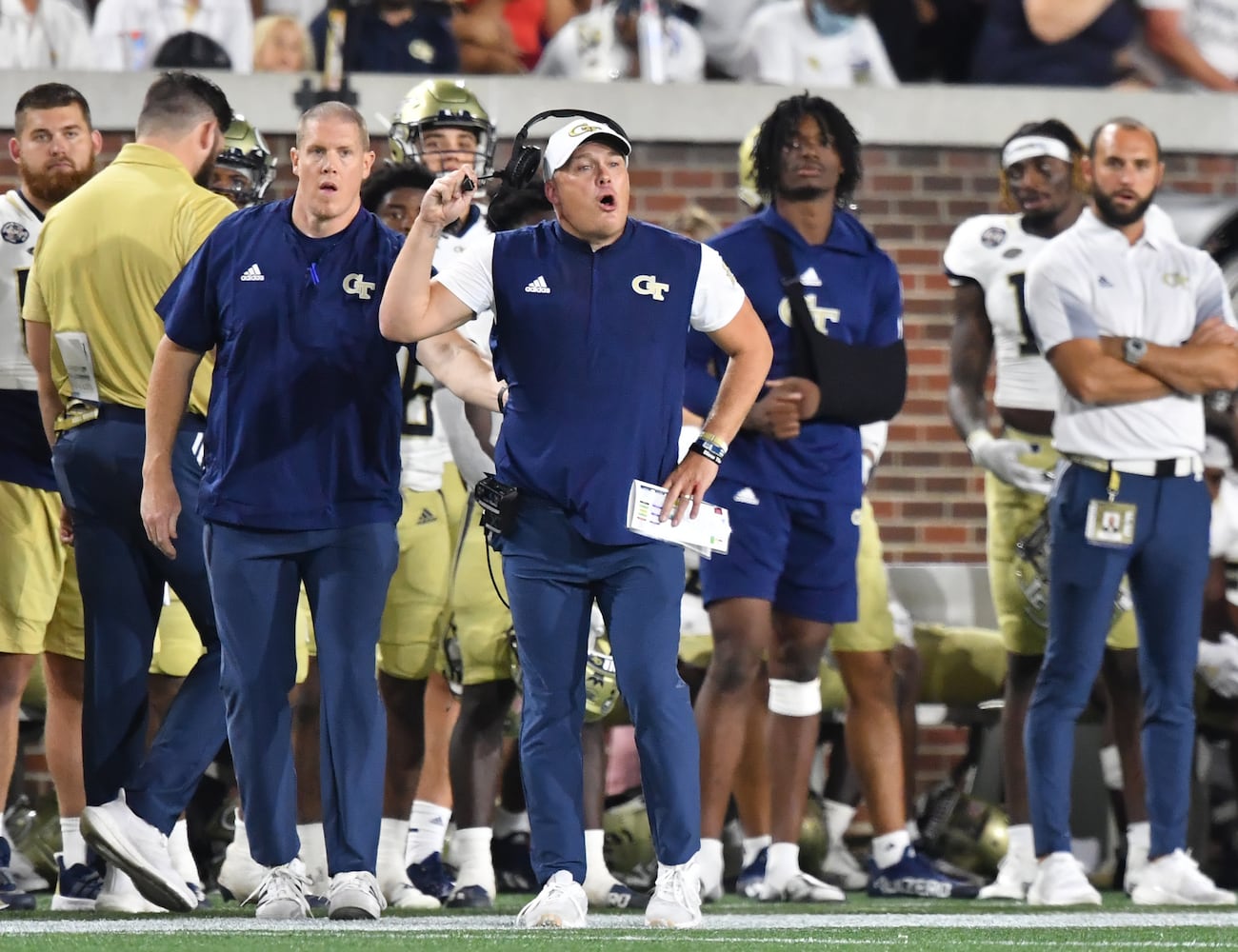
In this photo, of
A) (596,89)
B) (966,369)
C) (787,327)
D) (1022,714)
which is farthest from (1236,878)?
(596,89)

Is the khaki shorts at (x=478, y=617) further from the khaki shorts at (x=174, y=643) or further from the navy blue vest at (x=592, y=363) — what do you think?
the navy blue vest at (x=592, y=363)

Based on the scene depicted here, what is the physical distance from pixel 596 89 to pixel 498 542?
477 centimetres

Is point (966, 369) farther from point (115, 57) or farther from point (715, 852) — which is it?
point (115, 57)

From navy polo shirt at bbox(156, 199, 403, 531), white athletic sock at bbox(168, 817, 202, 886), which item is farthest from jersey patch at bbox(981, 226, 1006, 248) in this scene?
white athletic sock at bbox(168, 817, 202, 886)

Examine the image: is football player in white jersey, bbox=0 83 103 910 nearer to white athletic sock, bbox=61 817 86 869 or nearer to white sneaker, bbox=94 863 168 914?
white athletic sock, bbox=61 817 86 869

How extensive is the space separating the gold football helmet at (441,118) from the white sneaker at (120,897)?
2.61 meters

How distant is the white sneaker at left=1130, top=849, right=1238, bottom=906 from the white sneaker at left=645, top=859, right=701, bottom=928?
206 cm

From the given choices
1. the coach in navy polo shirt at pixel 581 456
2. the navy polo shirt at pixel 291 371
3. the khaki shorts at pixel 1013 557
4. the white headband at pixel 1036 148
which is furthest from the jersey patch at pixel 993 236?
the navy polo shirt at pixel 291 371

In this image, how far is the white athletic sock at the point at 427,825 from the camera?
24.7 feet

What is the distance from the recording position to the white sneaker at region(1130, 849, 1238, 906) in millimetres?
7254

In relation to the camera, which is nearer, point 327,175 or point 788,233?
point 327,175

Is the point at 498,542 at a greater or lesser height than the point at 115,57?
lesser

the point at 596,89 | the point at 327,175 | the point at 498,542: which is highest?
the point at 596,89

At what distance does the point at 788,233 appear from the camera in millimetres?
7500
